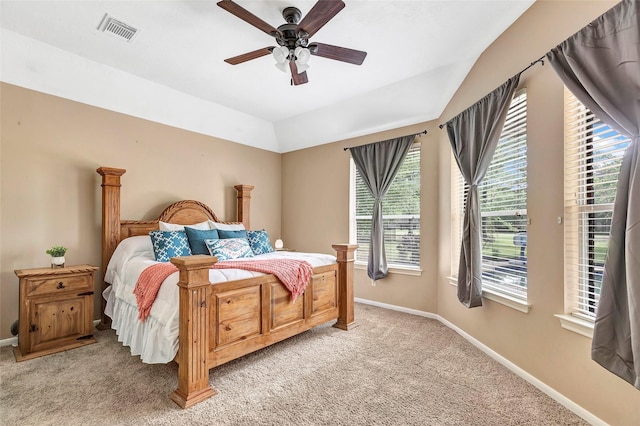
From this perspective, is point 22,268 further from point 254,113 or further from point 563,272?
point 563,272

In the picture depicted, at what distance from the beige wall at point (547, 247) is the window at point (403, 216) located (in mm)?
1511

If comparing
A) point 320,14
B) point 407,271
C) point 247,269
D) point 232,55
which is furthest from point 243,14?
point 407,271

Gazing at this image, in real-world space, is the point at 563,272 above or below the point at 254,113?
below

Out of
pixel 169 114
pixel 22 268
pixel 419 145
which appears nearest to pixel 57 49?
pixel 169 114

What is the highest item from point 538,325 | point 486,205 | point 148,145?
point 148,145

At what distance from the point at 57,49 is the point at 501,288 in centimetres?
473

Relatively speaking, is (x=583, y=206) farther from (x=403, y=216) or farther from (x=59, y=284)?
(x=59, y=284)

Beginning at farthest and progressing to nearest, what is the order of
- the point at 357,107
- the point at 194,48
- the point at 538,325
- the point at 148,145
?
the point at 357,107, the point at 148,145, the point at 194,48, the point at 538,325

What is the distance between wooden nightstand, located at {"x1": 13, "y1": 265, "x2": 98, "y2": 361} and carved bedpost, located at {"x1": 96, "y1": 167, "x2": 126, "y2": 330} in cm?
36

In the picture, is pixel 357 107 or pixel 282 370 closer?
pixel 282 370

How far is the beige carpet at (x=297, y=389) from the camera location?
1862mm

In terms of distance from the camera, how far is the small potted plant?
290 centimetres

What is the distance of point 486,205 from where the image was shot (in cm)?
289

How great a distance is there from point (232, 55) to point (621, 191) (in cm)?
316
